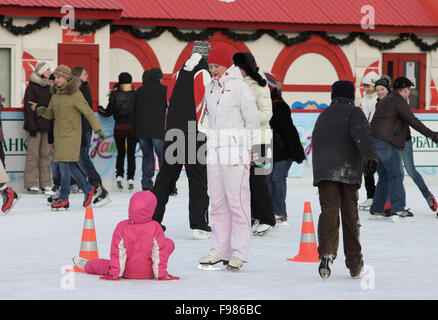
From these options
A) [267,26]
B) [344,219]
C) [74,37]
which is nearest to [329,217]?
[344,219]

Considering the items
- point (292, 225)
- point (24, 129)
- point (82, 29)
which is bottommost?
point (292, 225)

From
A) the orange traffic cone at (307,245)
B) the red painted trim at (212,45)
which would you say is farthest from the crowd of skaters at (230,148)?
the red painted trim at (212,45)

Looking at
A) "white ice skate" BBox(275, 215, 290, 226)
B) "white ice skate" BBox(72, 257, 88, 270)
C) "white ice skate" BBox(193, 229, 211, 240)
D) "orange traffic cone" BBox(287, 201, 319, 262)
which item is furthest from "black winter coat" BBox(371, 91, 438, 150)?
"white ice skate" BBox(72, 257, 88, 270)

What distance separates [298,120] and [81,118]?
18.2 ft

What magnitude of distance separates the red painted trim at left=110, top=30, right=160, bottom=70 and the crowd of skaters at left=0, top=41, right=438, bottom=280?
26.8 ft

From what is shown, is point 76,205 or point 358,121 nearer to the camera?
point 358,121

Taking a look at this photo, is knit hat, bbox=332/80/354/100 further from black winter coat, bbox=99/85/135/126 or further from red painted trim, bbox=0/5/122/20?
red painted trim, bbox=0/5/122/20

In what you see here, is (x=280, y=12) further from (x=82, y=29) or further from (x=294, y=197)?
(x=294, y=197)

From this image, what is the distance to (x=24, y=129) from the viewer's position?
15367mm

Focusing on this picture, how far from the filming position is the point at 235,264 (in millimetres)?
7746

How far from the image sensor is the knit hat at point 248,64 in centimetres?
851

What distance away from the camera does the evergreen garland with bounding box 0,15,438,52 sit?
21406 millimetres

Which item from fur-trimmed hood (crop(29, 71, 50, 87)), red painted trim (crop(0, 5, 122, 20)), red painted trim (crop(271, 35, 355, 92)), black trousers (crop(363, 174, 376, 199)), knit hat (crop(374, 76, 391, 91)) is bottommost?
black trousers (crop(363, 174, 376, 199))

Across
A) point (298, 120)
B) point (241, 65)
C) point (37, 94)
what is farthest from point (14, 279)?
point (298, 120)
